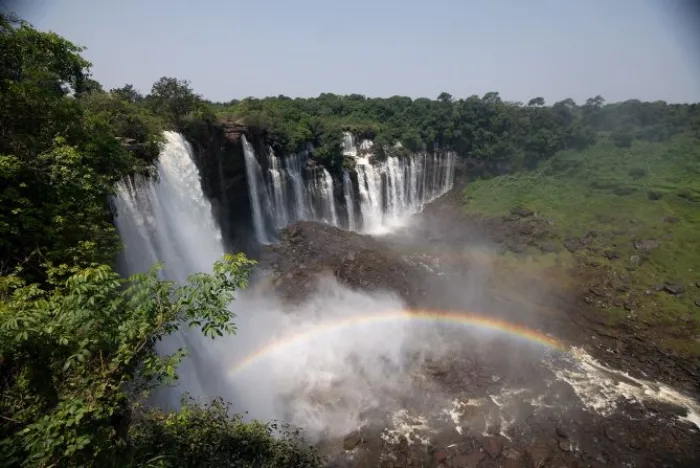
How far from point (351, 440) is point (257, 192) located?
18.2 m

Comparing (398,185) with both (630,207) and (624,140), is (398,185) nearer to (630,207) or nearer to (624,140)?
(630,207)

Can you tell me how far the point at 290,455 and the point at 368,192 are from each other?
29999 millimetres

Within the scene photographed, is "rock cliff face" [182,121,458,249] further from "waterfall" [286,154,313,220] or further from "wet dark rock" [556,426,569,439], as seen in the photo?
"wet dark rock" [556,426,569,439]

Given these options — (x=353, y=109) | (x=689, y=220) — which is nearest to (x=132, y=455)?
(x=689, y=220)

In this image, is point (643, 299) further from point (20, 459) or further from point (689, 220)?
point (20, 459)

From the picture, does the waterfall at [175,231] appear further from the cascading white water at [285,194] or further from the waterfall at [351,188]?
the waterfall at [351,188]

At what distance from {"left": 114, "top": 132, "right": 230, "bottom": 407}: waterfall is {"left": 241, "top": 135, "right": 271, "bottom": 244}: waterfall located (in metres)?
5.71

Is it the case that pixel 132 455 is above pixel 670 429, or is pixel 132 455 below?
above

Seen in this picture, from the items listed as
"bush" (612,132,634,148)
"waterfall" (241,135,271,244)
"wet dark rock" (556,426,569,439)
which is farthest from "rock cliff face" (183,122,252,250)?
"bush" (612,132,634,148)

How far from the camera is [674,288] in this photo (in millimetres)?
24672

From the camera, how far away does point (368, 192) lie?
1443 inches

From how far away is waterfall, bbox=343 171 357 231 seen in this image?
34516 mm

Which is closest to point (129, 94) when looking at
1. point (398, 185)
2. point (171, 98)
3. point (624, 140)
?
point (171, 98)

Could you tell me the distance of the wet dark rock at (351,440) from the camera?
13.7 m
